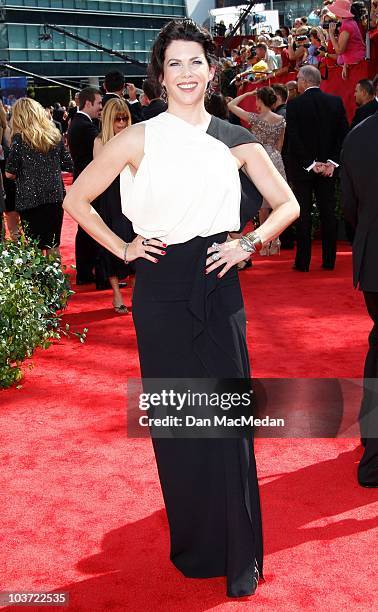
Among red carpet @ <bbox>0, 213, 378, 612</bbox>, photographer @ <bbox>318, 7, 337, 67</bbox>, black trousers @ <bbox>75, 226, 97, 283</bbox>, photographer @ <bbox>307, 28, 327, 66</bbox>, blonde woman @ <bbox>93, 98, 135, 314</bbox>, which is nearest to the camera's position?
red carpet @ <bbox>0, 213, 378, 612</bbox>

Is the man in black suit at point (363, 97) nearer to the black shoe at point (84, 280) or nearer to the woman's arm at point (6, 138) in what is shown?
the black shoe at point (84, 280)

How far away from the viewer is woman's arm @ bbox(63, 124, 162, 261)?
310cm

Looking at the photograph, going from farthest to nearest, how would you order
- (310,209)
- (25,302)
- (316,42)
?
(316,42) → (310,209) → (25,302)

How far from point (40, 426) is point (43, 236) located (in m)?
3.51

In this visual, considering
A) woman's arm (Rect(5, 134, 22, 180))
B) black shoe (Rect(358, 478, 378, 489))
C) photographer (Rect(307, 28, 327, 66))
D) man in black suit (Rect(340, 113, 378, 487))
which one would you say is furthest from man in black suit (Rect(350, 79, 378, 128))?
black shoe (Rect(358, 478, 378, 489))

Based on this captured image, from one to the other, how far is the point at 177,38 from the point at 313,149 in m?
6.41

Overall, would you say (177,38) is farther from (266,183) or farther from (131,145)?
(266,183)

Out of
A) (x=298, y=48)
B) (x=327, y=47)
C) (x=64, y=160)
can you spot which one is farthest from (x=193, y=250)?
(x=298, y=48)

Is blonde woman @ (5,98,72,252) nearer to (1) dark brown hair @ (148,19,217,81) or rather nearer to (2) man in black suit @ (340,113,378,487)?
(2) man in black suit @ (340,113,378,487)

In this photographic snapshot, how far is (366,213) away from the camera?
163 inches

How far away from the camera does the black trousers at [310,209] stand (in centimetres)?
945

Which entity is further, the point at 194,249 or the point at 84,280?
the point at 84,280

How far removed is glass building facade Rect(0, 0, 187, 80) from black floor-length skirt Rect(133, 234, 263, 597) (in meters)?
59.7

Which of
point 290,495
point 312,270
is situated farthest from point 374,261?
point 312,270
